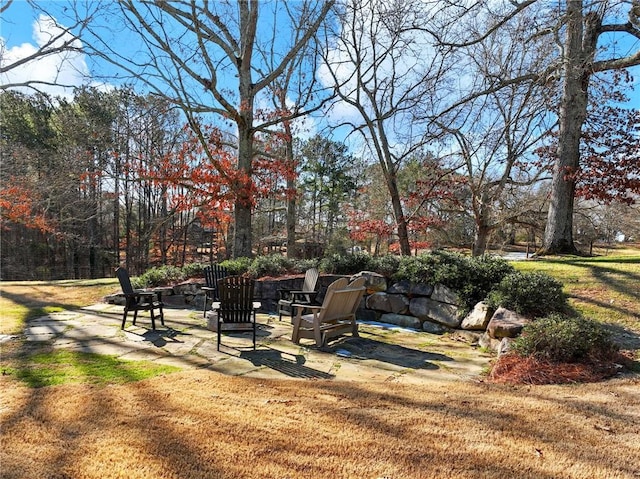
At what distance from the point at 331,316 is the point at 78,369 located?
9.01 feet

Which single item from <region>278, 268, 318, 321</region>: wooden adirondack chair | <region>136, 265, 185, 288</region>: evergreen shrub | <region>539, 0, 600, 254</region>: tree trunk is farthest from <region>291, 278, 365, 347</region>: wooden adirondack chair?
<region>539, 0, 600, 254</region>: tree trunk

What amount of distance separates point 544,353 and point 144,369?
3.75m

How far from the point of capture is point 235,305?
16.1 feet

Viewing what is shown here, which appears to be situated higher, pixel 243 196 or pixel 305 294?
pixel 243 196

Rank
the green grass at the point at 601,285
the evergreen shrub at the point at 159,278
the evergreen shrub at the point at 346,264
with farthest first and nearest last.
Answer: the evergreen shrub at the point at 159,278, the evergreen shrub at the point at 346,264, the green grass at the point at 601,285

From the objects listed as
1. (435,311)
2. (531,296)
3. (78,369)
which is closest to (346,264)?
(435,311)

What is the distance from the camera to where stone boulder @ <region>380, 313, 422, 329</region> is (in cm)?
623

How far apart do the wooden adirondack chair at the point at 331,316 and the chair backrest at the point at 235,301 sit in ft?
2.11

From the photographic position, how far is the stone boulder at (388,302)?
6.45 metres

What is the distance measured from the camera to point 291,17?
906cm

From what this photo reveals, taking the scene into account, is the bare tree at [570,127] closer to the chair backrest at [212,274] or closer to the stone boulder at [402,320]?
the stone boulder at [402,320]

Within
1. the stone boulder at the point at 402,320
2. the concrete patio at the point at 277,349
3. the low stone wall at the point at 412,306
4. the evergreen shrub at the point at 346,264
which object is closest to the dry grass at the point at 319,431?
the concrete patio at the point at 277,349

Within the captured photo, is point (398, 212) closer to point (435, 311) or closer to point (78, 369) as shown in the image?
point (435, 311)

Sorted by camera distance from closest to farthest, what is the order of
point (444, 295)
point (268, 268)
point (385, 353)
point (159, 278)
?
Result: point (385, 353)
point (444, 295)
point (268, 268)
point (159, 278)
